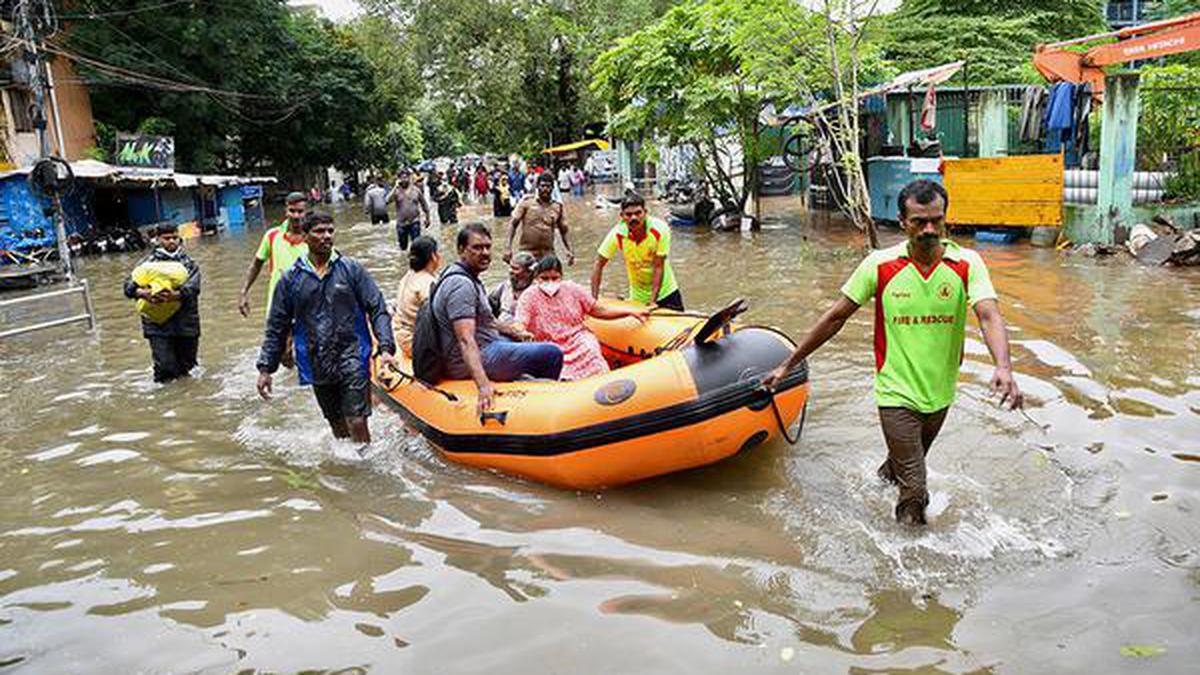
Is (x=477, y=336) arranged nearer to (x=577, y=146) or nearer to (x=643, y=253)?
(x=643, y=253)

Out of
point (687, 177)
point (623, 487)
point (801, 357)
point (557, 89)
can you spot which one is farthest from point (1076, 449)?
point (557, 89)

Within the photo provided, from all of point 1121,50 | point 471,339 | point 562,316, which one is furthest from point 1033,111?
point 471,339

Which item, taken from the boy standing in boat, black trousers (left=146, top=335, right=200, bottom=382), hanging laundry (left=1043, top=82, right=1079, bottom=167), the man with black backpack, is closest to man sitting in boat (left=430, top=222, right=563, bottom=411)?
the man with black backpack

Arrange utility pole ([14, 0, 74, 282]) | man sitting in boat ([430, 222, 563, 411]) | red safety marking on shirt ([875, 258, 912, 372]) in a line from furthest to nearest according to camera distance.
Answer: utility pole ([14, 0, 74, 282]) → man sitting in boat ([430, 222, 563, 411]) → red safety marking on shirt ([875, 258, 912, 372])

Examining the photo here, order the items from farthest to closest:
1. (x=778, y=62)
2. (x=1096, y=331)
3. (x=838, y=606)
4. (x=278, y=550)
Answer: (x=778, y=62) < (x=1096, y=331) < (x=278, y=550) < (x=838, y=606)

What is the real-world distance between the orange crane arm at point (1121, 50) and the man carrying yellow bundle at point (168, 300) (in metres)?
10.5

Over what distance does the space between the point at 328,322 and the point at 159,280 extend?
2928 mm

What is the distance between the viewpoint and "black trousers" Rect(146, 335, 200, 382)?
7.95 m

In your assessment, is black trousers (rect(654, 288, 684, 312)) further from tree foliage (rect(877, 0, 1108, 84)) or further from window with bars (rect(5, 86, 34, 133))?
window with bars (rect(5, 86, 34, 133))

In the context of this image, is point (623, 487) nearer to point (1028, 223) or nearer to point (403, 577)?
point (403, 577)

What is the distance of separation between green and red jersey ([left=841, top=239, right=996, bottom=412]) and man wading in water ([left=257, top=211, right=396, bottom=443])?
9.65 ft

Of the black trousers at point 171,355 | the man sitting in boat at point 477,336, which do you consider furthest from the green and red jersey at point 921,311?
the black trousers at point 171,355

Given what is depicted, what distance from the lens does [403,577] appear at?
415cm

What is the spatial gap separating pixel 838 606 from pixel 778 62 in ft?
38.4
